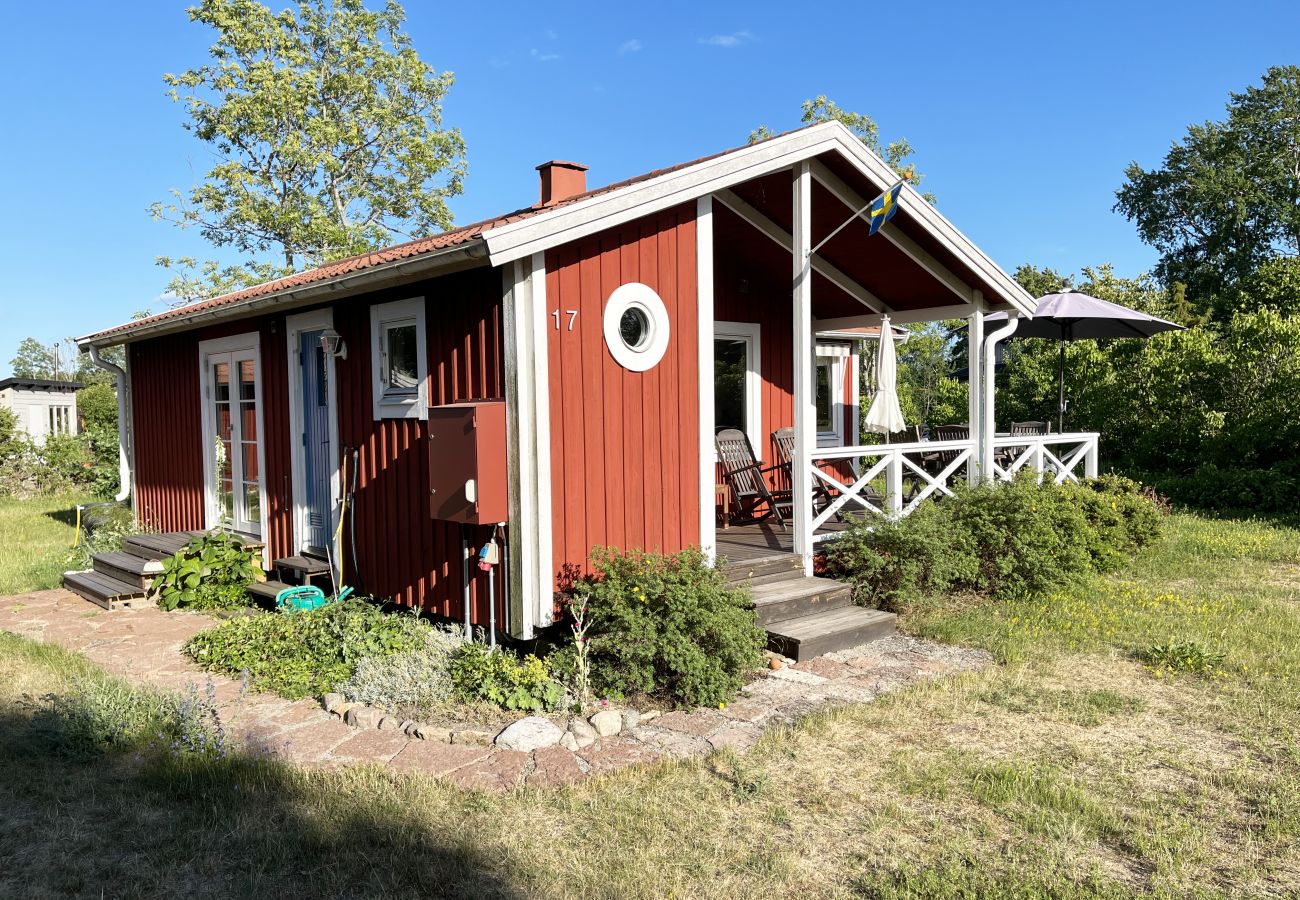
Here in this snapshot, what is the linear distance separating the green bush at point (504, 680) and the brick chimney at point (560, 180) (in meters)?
3.79

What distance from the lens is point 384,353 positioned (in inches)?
269

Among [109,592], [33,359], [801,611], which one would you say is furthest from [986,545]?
[33,359]

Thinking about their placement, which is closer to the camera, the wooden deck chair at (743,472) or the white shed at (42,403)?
the wooden deck chair at (743,472)

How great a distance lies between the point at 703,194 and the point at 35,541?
35.5ft

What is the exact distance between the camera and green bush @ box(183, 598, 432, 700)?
18.8 ft

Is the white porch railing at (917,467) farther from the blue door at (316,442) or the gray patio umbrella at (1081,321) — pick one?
the blue door at (316,442)

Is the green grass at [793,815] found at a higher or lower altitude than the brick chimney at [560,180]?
lower

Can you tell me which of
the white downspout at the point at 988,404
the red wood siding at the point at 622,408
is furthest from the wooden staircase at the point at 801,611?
the white downspout at the point at 988,404

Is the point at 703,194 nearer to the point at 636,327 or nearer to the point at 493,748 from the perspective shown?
the point at 636,327

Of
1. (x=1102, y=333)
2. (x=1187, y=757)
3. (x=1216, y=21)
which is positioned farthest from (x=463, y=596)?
(x=1216, y=21)

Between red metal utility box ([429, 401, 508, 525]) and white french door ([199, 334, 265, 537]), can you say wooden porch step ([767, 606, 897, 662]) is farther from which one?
white french door ([199, 334, 265, 537])

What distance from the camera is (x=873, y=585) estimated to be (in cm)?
730

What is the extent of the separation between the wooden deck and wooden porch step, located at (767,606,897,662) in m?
0.75

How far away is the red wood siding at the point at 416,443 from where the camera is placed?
5.89m
